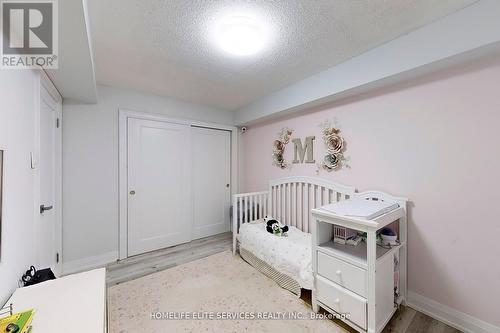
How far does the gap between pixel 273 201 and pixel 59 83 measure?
2.82 meters

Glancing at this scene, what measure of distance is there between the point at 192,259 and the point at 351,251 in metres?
2.01

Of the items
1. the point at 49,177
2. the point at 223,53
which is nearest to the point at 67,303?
the point at 49,177

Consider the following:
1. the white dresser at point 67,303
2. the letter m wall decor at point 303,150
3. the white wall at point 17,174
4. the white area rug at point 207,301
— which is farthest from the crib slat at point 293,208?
the white wall at point 17,174

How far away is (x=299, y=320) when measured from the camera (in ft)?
5.50

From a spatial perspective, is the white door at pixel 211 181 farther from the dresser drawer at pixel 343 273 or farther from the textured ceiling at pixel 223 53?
the dresser drawer at pixel 343 273

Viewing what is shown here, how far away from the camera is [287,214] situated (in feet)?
9.50

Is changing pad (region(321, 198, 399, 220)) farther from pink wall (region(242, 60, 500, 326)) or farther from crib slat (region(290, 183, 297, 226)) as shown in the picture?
crib slat (region(290, 183, 297, 226))

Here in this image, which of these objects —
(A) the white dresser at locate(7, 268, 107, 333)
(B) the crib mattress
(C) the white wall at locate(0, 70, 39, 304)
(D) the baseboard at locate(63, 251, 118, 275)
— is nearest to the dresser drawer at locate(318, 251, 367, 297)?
(B) the crib mattress

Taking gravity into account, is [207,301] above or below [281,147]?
below

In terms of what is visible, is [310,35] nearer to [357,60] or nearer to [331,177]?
[357,60]

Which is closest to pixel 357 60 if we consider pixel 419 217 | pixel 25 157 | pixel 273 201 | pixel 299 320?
pixel 419 217

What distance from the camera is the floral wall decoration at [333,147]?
2.32 metres

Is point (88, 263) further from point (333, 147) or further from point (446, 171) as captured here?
point (446, 171)

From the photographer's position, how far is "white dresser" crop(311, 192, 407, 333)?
1.43m
